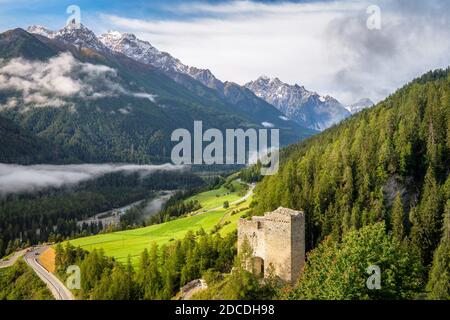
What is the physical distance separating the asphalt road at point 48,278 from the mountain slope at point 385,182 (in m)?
37.8

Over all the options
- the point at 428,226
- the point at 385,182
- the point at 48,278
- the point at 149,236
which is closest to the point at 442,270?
the point at 428,226

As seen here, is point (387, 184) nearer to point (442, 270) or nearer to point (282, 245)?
A: point (442, 270)

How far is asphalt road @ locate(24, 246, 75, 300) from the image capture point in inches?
3406

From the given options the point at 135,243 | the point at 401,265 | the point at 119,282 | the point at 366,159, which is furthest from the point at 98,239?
the point at 401,265

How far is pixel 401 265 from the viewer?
148 feet

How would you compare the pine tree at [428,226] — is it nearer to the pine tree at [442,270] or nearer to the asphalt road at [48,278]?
the pine tree at [442,270]

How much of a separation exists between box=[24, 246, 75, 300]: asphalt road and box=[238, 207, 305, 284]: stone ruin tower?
1678 inches

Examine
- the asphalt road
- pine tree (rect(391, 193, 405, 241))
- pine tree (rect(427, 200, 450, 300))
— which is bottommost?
the asphalt road

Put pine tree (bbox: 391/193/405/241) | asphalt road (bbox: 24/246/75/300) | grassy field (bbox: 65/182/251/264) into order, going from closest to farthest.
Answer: pine tree (bbox: 391/193/405/241), asphalt road (bbox: 24/246/75/300), grassy field (bbox: 65/182/251/264)

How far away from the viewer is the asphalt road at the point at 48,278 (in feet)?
284

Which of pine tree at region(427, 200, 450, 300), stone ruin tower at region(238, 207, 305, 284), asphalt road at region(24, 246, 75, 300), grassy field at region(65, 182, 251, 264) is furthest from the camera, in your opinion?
grassy field at region(65, 182, 251, 264)

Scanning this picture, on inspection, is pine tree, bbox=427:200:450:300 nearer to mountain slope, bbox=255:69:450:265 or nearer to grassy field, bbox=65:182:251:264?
mountain slope, bbox=255:69:450:265

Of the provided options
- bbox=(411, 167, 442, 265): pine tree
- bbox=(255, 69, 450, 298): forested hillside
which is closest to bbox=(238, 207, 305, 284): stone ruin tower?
bbox=(255, 69, 450, 298): forested hillside

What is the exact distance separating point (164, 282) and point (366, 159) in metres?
41.7
